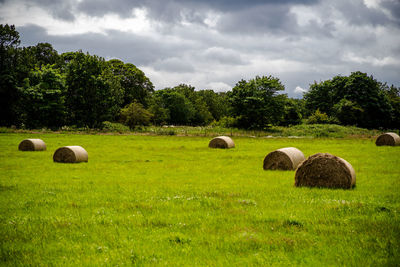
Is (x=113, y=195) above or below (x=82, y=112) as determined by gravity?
below

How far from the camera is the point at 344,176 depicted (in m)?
13.2

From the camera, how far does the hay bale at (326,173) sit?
1320cm

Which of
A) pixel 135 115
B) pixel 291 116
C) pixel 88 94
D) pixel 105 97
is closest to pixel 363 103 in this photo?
pixel 291 116

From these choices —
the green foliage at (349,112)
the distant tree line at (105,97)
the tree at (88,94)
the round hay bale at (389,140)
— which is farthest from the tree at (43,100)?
the green foliage at (349,112)

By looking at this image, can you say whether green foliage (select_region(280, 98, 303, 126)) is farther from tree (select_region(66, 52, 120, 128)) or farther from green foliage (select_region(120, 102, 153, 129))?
tree (select_region(66, 52, 120, 128))

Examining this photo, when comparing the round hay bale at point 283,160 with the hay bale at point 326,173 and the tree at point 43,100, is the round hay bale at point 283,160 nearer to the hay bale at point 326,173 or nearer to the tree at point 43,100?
the hay bale at point 326,173

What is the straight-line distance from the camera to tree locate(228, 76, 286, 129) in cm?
8050

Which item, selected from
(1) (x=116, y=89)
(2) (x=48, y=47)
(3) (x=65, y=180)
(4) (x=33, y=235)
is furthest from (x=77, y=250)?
(2) (x=48, y=47)

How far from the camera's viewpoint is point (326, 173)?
13422mm

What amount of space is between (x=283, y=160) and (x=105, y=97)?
6782 cm

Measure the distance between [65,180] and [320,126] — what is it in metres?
74.7

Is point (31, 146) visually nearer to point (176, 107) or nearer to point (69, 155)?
point (69, 155)

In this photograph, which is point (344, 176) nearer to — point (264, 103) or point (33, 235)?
point (33, 235)

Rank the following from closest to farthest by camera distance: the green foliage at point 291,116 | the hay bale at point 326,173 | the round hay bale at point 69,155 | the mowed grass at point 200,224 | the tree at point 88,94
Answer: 1. the mowed grass at point 200,224
2. the hay bale at point 326,173
3. the round hay bale at point 69,155
4. the tree at point 88,94
5. the green foliage at point 291,116
